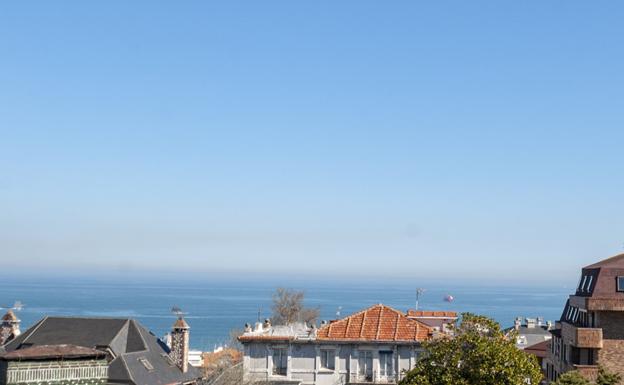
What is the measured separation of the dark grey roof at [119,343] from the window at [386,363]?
10.3 metres

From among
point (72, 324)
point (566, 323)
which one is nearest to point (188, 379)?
point (72, 324)

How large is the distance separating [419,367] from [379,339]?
1265cm

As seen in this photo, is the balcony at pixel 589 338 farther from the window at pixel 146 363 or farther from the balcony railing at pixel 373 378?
the window at pixel 146 363

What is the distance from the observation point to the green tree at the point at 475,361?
3547 cm

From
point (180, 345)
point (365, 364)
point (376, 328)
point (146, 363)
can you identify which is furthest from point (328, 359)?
point (146, 363)

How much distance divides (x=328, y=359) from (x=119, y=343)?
39.5ft

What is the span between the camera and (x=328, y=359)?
50281mm

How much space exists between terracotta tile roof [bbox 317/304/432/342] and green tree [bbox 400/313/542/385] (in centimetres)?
1197

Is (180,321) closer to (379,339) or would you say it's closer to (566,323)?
(379,339)

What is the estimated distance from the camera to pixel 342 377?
1959 inches

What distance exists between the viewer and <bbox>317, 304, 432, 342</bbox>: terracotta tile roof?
163 feet

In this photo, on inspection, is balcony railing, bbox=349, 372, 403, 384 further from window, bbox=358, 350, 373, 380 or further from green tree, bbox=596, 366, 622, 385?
green tree, bbox=596, 366, 622, 385

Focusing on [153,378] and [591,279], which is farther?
[591,279]

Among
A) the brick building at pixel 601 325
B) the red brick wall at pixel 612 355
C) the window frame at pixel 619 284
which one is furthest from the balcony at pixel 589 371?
the window frame at pixel 619 284
